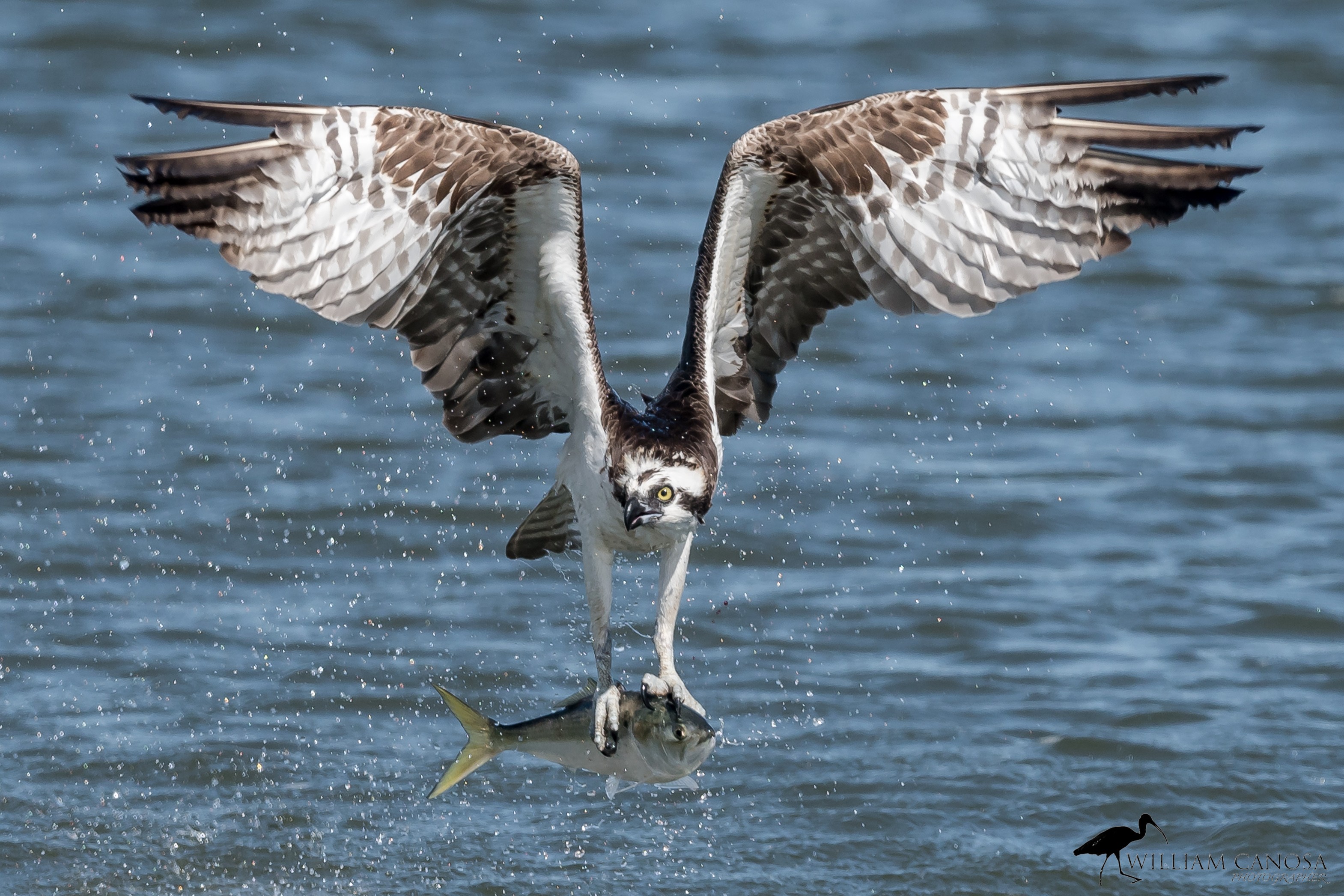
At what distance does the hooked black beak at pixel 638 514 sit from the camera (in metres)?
6.09

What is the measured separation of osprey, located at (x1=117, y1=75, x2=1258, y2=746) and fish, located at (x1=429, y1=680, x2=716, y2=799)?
0.09 meters

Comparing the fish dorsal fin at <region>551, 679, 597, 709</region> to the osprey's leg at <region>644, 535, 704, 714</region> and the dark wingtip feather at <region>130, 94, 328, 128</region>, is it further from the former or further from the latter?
the dark wingtip feather at <region>130, 94, 328, 128</region>

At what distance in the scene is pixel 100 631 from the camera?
8.72 m

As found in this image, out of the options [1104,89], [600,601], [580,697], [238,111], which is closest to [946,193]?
[1104,89]

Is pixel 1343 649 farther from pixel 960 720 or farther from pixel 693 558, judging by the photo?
pixel 693 558

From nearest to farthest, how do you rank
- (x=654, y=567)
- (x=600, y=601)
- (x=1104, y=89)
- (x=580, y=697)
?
(x=1104, y=89), (x=580, y=697), (x=600, y=601), (x=654, y=567)

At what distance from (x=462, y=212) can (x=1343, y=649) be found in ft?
17.4

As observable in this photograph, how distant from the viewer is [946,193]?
6512mm

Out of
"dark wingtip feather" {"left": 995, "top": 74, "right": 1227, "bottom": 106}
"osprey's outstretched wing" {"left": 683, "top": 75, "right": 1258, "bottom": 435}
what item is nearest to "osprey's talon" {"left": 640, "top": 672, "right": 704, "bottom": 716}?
"osprey's outstretched wing" {"left": 683, "top": 75, "right": 1258, "bottom": 435}

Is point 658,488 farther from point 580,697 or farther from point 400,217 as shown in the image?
point 400,217

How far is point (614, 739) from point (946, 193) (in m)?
2.22

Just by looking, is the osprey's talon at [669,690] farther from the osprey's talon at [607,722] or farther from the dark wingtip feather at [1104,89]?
the dark wingtip feather at [1104,89]

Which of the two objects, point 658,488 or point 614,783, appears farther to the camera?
point 614,783

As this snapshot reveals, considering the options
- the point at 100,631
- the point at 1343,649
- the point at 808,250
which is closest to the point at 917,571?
the point at 1343,649
